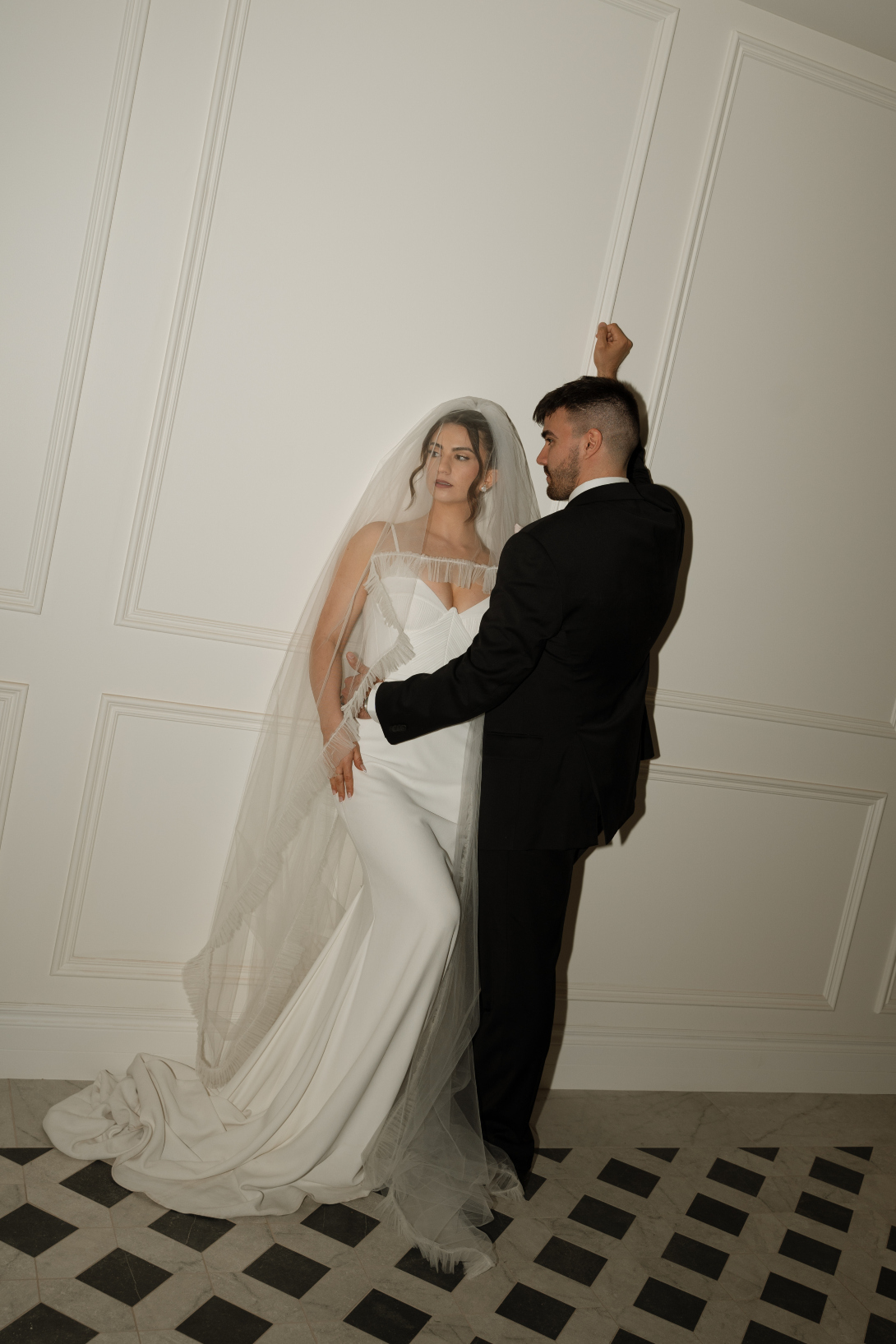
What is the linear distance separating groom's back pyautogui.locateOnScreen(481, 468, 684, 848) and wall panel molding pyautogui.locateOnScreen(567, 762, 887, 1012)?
85cm

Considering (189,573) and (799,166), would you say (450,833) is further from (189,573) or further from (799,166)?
(799,166)

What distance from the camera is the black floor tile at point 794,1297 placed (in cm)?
240

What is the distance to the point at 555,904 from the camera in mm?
2717

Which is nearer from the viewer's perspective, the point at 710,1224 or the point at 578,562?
the point at 578,562

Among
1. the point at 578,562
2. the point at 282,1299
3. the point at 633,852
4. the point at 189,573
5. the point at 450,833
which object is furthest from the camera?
the point at 633,852

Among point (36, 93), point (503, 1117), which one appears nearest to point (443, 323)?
point (36, 93)

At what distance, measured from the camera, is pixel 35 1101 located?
8.89ft

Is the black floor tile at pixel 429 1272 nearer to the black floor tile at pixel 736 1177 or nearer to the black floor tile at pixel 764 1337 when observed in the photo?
the black floor tile at pixel 764 1337

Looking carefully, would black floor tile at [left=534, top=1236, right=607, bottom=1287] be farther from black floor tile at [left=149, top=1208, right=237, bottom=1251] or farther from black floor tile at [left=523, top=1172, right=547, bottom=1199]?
black floor tile at [left=149, top=1208, right=237, bottom=1251]

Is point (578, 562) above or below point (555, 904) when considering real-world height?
above

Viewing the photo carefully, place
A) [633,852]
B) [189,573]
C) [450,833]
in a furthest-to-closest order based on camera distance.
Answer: [633,852] → [189,573] → [450,833]

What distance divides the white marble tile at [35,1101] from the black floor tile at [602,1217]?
143 centimetres

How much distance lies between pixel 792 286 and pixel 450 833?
2.17 m

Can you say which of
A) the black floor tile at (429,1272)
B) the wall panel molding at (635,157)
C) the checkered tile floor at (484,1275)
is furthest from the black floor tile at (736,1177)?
the wall panel molding at (635,157)
